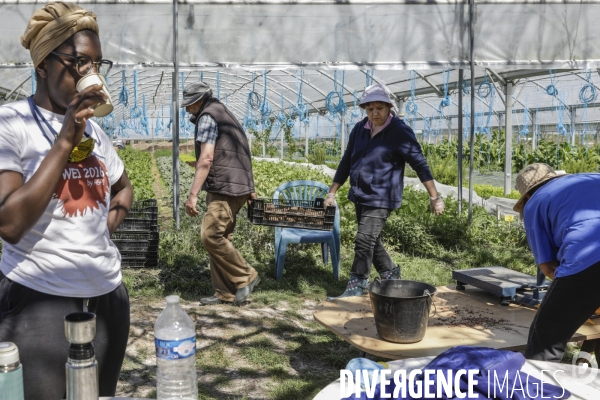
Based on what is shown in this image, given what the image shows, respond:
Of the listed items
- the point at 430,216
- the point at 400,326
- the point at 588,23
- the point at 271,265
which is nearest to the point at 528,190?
the point at 400,326

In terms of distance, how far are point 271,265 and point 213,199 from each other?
64.2 inches

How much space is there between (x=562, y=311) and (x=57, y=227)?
7.68 ft

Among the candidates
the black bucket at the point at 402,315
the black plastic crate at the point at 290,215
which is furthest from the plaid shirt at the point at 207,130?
the black bucket at the point at 402,315

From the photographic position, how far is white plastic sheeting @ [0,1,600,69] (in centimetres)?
729

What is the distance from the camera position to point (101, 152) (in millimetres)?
1985

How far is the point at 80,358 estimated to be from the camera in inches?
55.7

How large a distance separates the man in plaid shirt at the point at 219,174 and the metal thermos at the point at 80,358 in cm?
353

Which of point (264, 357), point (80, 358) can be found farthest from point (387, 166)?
point (80, 358)

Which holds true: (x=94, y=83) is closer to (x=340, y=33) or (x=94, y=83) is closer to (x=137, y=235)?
(x=137, y=235)

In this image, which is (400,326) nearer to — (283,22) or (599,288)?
(599,288)

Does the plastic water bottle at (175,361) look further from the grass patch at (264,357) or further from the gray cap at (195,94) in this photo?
the gray cap at (195,94)

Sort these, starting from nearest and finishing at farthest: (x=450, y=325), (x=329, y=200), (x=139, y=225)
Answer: (x=450, y=325) → (x=329, y=200) → (x=139, y=225)

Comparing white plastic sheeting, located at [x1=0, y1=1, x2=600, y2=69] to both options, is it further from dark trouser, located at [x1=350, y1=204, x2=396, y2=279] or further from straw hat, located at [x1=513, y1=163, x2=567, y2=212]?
straw hat, located at [x1=513, y1=163, x2=567, y2=212]

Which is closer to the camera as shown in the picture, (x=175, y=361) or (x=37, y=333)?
(x=175, y=361)
